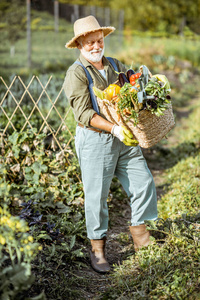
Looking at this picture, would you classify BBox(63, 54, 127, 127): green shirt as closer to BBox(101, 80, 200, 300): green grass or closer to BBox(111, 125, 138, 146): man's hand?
BBox(111, 125, 138, 146): man's hand

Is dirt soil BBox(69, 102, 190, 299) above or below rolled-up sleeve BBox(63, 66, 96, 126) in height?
below

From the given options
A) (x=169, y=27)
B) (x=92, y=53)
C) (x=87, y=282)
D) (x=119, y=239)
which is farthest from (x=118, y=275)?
(x=169, y=27)

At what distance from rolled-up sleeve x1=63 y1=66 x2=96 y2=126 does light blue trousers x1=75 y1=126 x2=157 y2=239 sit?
0.16 meters

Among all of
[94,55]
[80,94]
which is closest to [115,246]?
[80,94]

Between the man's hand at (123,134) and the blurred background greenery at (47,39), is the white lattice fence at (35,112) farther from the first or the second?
the man's hand at (123,134)

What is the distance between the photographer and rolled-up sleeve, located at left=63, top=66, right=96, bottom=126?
231 centimetres

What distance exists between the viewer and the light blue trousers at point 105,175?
2.46 meters

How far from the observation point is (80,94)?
2314mm

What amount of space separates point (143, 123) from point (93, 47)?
0.62 meters

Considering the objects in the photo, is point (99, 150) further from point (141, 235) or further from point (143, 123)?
point (141, 235)

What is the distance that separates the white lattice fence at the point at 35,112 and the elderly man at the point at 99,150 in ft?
2.44

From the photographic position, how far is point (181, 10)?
64.7 ft

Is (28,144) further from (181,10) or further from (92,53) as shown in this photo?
(181,10)

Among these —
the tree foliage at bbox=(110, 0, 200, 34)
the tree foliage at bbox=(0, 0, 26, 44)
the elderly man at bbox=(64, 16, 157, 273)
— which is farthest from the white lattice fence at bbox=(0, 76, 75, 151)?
the tree foliage at bbox=(110, 0, 200, 34)
